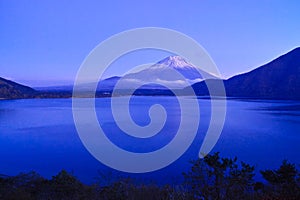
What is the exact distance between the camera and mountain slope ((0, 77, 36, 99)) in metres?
62.2

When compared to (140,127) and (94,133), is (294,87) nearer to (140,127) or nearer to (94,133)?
(140,127)

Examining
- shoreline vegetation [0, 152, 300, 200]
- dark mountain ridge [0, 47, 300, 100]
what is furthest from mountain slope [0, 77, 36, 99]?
shoreline vegetation [0, 152, 300, 200]

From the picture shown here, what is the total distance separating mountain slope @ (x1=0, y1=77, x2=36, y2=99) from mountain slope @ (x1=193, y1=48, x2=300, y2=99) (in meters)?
46.0

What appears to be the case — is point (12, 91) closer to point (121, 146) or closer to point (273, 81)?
point (273, 81)

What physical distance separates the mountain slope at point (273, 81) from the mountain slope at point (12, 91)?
4604 centimetres

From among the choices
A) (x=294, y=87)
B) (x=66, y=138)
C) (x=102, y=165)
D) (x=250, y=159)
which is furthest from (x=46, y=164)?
(x=294, y=87)

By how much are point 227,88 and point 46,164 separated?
6780cm

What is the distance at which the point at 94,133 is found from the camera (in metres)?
17.8

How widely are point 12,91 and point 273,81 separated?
2133 inches

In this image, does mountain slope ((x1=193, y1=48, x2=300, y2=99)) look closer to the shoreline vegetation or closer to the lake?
the lake

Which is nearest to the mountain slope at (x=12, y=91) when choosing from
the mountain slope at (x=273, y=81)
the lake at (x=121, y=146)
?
the lake at (x=121, y=146)

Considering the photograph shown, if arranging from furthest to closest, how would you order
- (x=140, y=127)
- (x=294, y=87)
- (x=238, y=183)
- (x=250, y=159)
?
1. (x=294, y=87)
2. (x=140, y=127)
3. (x=250, y=159)
4. (x=238, y=183)

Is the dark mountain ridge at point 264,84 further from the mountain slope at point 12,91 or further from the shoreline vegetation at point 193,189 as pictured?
the shoreline vegetation at point 193,189

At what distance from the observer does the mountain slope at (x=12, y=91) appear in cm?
6216
